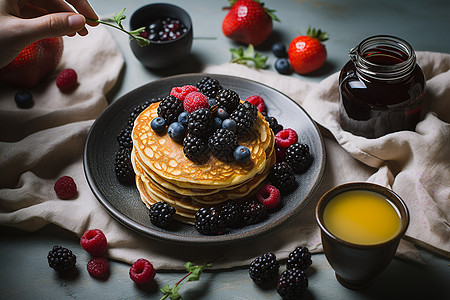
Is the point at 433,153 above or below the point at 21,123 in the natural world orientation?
above

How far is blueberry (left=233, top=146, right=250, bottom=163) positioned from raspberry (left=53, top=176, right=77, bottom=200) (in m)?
0.82

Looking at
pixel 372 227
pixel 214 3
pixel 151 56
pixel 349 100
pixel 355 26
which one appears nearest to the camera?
pixel 372 227

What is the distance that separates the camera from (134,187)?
7.82 ft

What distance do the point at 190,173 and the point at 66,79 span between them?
1.21 meters

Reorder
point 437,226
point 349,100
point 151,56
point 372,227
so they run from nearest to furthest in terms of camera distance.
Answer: point 372,227 < point 437,226 < point 349,100 < point 151,56

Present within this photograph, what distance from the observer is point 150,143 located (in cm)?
228

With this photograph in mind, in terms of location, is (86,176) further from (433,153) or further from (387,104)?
(433,153)

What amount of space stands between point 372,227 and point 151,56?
5.52ft

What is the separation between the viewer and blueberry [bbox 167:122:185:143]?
2201mm

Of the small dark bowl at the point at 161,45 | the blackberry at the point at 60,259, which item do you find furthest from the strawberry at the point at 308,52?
the blackberry at the point at 60,259

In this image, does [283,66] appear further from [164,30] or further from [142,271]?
[142,271]

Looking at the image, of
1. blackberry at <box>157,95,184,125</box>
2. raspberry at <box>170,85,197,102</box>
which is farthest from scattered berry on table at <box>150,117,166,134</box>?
raspberry at <box>170,85,197,102</box>

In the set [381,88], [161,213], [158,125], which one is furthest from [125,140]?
[381,88]

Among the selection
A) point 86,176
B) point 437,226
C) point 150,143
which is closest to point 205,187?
point 150,143
